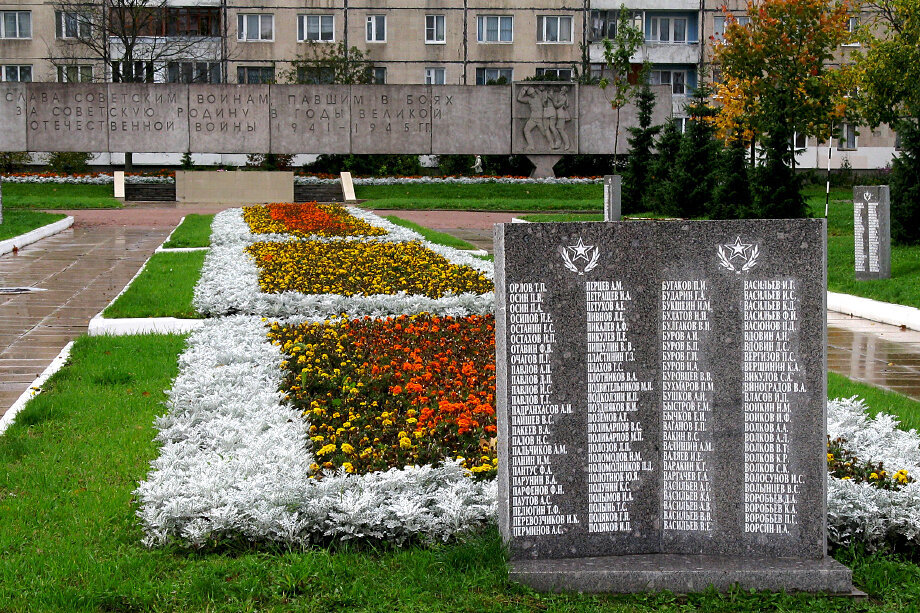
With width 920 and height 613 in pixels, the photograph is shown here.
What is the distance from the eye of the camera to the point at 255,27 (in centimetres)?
5253

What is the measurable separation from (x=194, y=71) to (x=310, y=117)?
18271 mm

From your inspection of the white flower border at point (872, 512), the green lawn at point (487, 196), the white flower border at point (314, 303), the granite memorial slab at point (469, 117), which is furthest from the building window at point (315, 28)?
the white flower border at point (872, 512)

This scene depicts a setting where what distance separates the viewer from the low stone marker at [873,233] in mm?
13594

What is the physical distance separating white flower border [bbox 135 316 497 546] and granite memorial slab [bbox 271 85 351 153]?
1266 inches

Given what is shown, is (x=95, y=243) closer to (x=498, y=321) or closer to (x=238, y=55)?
(x=498, y=321)

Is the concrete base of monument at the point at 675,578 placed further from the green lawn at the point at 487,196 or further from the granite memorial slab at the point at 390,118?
the granite memorial slab at the point at 390,118

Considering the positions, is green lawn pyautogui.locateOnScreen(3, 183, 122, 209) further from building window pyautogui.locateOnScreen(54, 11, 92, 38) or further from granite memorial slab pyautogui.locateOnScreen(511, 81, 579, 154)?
building window pyautogui.locateOnScreen(54, 11, 92, 38)

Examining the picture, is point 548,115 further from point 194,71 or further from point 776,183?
point 194,71

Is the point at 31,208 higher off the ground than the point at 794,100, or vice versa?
the point at 794,100

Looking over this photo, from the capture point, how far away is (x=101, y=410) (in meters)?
6.89

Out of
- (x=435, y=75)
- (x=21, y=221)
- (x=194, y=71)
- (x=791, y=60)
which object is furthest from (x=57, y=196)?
(x=435, y=75)

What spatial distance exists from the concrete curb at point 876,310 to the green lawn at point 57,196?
23.3 m

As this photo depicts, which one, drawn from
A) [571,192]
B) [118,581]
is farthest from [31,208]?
[118,581]

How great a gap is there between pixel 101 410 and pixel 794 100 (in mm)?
26991
